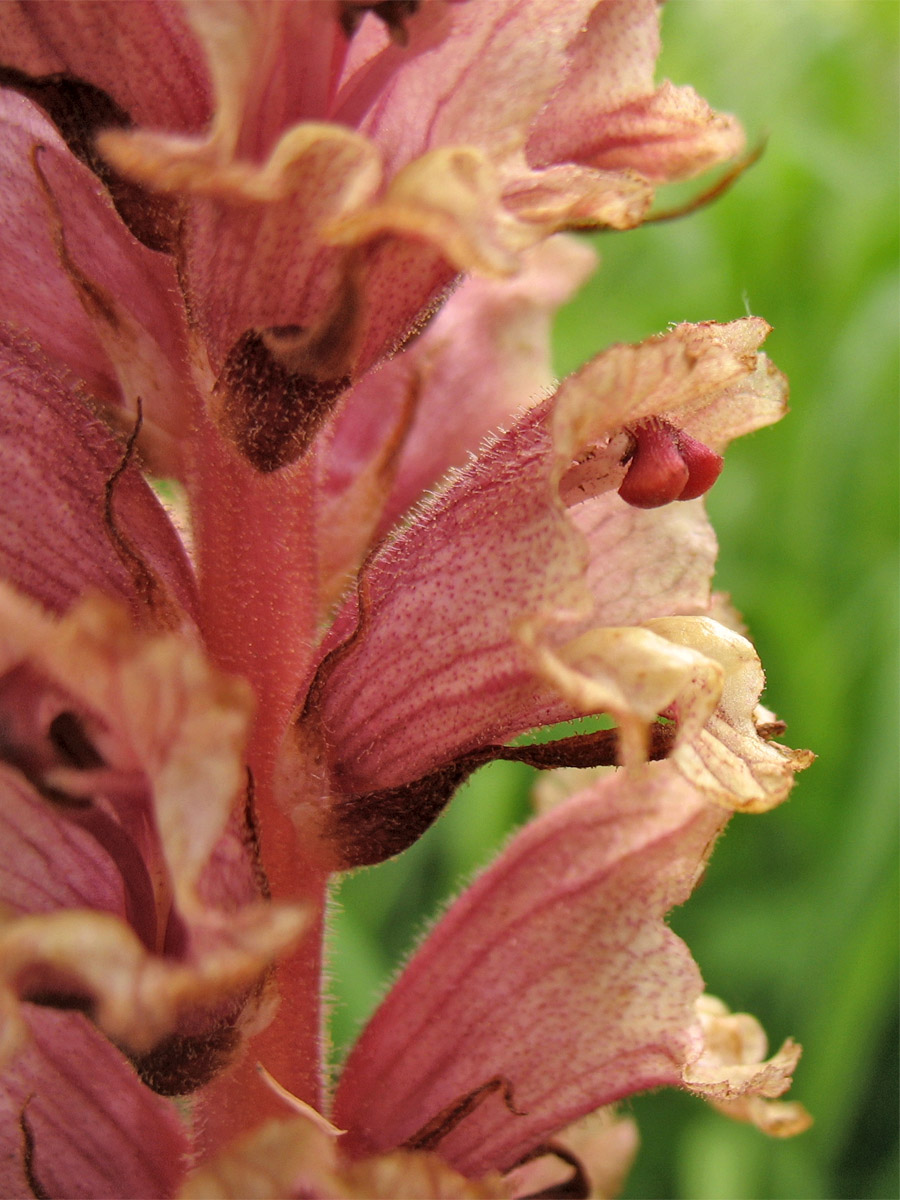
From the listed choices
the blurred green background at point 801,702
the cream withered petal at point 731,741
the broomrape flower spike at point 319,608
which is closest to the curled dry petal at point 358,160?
the broomrape flower spike at point 319,608

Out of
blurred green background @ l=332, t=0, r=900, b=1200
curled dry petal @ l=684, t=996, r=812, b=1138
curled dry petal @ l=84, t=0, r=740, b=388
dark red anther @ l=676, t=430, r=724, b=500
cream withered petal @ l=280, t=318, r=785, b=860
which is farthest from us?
blurred green background @ l=332, t=0, r=900, b=1200

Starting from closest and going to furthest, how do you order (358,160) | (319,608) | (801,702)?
(358,160), (319,608), (801,702)

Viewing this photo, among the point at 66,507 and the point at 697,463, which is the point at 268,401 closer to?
the point at 66,507

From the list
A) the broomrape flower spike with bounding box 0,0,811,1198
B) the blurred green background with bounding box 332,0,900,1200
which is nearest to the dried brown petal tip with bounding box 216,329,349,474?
the broomrape flower spike with bounding box 0,0,811,1198

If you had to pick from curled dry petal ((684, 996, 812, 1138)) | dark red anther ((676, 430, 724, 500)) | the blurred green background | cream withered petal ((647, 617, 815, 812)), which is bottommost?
the blurred green background

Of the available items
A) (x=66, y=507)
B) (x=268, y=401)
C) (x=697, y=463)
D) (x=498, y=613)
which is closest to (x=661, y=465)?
(x=697, y=463)

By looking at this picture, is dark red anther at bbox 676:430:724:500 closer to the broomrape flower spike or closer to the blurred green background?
the broomrape flower spike

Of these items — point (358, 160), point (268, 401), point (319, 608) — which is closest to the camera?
point (358, 160)
